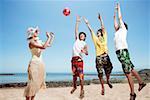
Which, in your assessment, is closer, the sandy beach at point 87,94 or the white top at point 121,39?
the white top at point 121,39

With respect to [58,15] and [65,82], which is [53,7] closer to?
[58,15]

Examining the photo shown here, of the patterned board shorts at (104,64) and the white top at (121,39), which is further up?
the white top at (121,39)

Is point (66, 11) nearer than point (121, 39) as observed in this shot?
No

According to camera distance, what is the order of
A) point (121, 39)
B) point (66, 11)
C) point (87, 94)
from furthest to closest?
point (87, 94) → point (66, 11) → point (121, 39)

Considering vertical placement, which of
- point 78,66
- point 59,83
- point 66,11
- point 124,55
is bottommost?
point 59,83

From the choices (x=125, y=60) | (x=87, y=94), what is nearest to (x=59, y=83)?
(x=87, y=94)

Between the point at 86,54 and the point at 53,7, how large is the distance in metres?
1.05

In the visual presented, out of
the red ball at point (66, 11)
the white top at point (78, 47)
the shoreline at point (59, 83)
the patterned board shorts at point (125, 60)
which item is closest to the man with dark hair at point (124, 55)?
the patterned board shorts at point (125, 60)

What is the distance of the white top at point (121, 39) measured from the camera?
5668 millimetres

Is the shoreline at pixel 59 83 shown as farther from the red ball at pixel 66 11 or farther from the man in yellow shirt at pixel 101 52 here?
the red ball at pixel 66 11

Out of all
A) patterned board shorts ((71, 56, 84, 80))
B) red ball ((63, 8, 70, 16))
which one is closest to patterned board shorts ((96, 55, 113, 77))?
patterned board shorts ((71, 56, 84, 80))

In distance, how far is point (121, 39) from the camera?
18.6ft

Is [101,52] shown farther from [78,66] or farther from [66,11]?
[66,11]

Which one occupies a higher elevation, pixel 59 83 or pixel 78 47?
pixel 78 47
